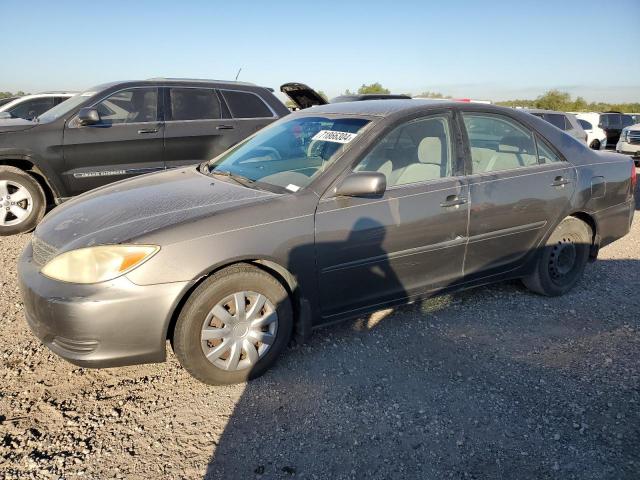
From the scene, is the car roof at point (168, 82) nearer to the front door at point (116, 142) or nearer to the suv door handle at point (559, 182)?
the front door at point (116, 142)

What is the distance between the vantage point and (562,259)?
4.08 meters

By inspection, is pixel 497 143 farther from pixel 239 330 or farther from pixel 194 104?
pixel 194 104

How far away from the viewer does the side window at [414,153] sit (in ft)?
10.5

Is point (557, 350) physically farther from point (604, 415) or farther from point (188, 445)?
point (188, 445)

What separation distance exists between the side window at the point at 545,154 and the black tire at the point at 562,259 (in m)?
0.51

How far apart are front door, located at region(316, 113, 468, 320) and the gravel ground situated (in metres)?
0.42

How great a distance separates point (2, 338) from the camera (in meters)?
3.31

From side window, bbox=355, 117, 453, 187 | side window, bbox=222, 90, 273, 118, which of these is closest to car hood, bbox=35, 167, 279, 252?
side window, bbox=355, 117, 453, 187

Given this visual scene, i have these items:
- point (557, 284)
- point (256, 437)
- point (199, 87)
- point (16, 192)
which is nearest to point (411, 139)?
point (557, 284)

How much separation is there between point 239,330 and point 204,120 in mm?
4214

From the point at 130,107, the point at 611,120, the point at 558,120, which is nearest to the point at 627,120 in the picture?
the point at 611,120

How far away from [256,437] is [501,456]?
3.87ft

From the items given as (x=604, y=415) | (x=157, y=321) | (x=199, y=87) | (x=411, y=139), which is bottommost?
(x=604, y=415)

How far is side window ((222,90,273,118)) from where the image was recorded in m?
6.50
